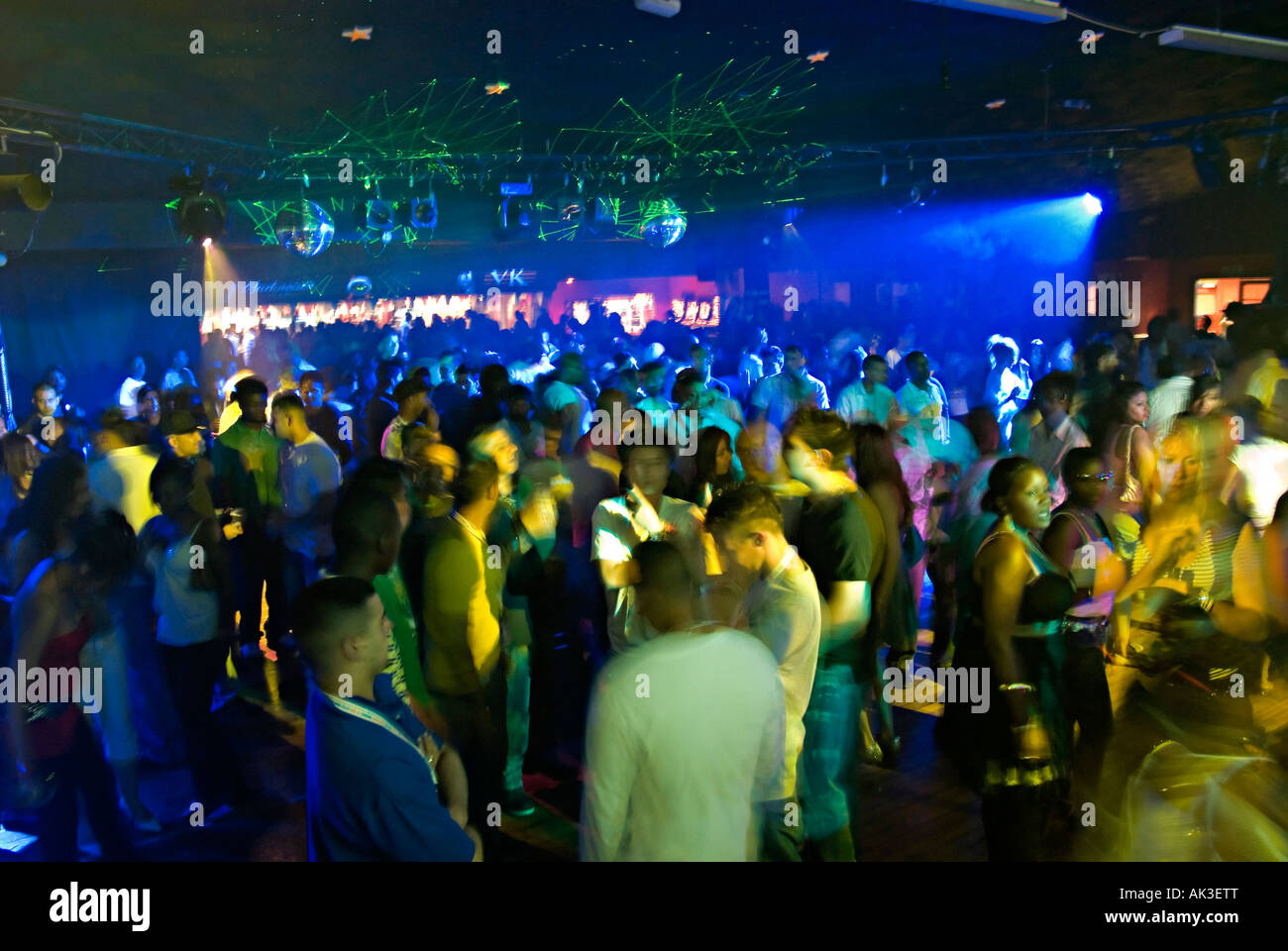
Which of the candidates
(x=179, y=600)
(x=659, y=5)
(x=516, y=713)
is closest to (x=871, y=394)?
(x=659, y=5)

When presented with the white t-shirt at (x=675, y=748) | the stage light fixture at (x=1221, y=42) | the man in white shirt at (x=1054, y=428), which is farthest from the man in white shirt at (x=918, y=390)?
the white t-shirt at (x=675, y=748)

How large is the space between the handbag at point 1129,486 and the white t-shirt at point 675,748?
3.05 metres

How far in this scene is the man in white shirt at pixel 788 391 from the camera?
6898mm

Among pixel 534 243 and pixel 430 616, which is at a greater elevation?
pixel 534 243

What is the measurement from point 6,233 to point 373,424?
4.59m

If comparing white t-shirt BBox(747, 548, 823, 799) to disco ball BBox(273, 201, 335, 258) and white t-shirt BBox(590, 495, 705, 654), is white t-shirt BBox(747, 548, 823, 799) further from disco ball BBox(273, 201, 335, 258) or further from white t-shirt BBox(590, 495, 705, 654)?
disco ball BBox(273, 201, 335, 258)

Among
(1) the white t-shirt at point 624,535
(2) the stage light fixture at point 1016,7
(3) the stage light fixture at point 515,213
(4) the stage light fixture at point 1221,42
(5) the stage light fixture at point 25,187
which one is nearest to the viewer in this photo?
(1) the white t-shirt at point 624,535

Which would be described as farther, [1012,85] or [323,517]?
[1012,85]

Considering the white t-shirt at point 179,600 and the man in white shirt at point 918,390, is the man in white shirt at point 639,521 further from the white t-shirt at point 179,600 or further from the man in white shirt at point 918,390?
the man in white shirt at point 918,390

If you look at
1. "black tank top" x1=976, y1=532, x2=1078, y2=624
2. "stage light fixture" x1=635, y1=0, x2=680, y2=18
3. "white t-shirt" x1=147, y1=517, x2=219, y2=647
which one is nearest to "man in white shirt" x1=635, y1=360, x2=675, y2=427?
"stage light fixture" x1=635, y1=0, x2=680, y2=18

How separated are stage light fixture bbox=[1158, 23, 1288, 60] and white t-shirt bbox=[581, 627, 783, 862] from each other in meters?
6.74
